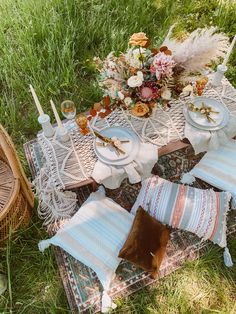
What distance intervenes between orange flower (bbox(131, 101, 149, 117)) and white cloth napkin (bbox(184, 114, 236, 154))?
1.09ft

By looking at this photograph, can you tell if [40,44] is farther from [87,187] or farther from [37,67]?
[87,187]

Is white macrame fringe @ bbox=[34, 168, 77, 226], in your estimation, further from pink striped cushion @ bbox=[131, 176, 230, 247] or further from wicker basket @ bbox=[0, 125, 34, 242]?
pink striped cushion @ bbox=[131, 176, 230, 247]

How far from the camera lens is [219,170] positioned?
2398mm

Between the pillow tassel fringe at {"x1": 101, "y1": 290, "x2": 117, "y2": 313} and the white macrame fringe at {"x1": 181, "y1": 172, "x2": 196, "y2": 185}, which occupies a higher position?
the white macrame fringe at {"x1": 181, "y1": 172, "x2": 196, "y2": 185}

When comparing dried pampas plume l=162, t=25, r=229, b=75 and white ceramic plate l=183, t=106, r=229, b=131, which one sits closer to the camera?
dried pampas plume l=162, t=25, r=229, b=75

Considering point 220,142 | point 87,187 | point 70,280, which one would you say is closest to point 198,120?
point 220,142

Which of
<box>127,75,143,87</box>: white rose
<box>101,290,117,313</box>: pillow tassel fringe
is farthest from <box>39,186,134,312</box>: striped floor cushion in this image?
→ <box>127,75,143,87</box>: white rose

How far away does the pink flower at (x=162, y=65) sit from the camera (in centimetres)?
191

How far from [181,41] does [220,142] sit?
0.71 meters

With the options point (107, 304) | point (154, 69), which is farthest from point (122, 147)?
point (107, 304)

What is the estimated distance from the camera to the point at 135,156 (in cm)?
214

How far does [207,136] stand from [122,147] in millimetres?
572

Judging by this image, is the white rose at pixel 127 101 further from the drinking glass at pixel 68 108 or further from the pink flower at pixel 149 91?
the drinking glass at pixel 68 108

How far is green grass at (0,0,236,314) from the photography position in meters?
2.18
